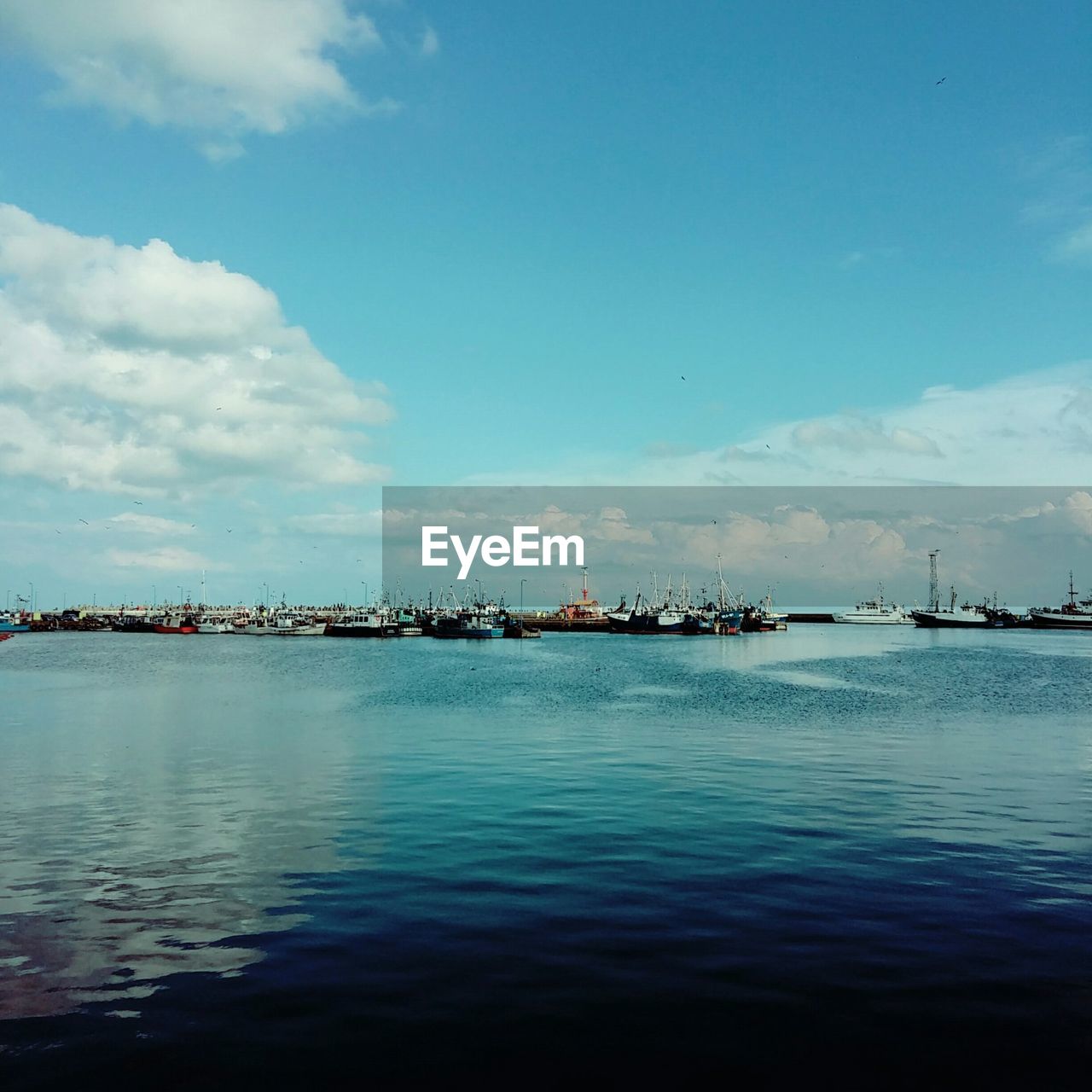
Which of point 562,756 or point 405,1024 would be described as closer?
point 405,1024

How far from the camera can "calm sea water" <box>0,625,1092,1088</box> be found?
39.5ft

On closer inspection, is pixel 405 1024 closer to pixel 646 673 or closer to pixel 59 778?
pixel 59 778

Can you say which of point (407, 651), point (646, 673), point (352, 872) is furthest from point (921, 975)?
point (407, 651)

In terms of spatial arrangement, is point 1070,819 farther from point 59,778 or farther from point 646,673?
point 646,673

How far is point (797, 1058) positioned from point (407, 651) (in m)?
132

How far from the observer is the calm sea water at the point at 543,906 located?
12.0 metres

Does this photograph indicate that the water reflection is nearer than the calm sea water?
No

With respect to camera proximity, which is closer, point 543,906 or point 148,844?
point 543,906

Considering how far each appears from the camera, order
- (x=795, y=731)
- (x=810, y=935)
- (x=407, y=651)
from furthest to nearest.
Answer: (x=407, y=651) → (x=795, y=731) → (x=810, y=935)

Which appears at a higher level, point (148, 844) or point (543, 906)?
point (543, 906)

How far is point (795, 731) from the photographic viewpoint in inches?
1822

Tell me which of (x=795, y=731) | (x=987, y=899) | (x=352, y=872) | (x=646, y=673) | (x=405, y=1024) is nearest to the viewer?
(x=405, y=1024)

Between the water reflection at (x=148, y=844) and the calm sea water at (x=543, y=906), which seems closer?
the calm sea water at (x=543, y=906)

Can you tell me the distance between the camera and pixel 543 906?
17.7 meters
